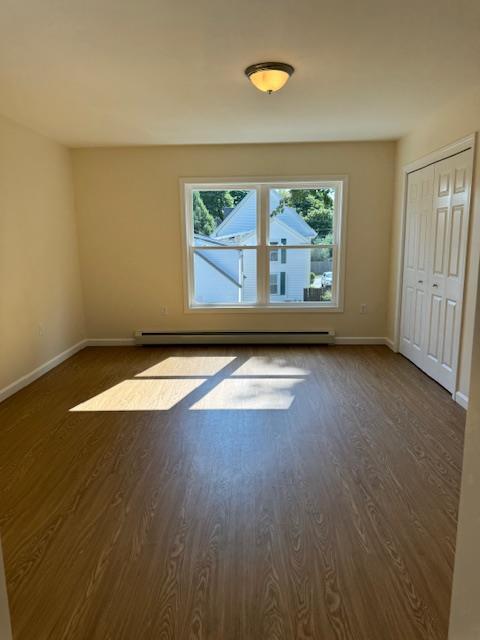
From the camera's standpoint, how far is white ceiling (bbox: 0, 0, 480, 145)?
2059 mm

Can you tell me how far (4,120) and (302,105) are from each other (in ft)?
8.85

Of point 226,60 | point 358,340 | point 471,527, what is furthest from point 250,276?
point 471,527

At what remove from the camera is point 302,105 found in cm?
354

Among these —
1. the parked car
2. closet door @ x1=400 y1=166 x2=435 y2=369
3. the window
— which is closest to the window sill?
the window

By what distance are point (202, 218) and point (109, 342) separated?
2096 millimetres

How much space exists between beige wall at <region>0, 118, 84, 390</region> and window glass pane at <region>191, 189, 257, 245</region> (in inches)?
64.0

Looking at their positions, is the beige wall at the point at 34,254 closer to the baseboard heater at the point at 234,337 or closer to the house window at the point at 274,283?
the baseboard heater at the point at 234,337

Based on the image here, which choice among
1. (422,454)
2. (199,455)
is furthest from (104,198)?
(422,454)

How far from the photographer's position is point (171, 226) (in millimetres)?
5301

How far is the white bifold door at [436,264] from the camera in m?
3.51

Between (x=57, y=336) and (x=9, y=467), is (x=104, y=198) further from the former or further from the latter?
(x=9, y=467)

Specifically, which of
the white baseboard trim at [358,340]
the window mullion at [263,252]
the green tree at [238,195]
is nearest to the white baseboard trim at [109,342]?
the window mullion at [263,252]

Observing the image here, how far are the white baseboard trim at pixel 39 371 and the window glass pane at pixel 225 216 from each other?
211 cm

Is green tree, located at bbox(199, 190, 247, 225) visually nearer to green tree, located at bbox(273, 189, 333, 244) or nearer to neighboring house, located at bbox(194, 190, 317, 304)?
neighboring house, located at bbox(194, 190, 317, 304)
